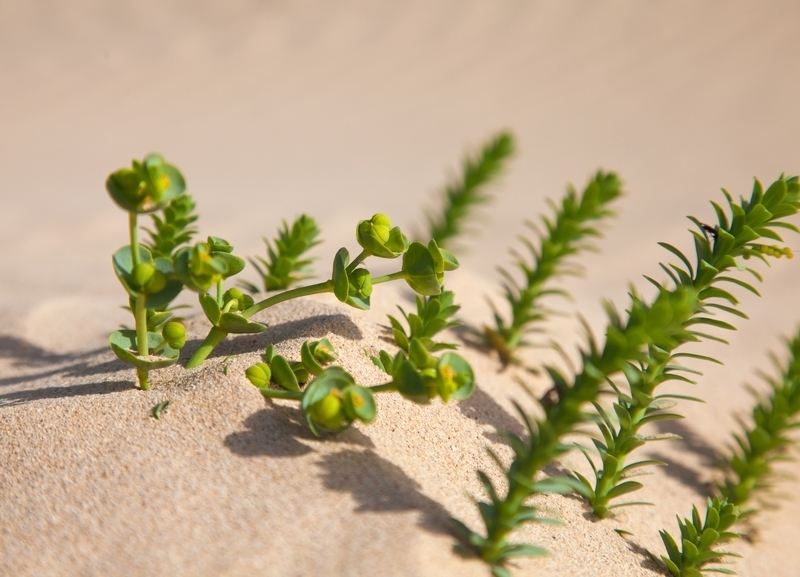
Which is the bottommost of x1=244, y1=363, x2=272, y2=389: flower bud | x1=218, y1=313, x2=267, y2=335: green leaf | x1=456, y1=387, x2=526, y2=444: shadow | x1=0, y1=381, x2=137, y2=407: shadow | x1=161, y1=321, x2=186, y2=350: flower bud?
x1=0, y1=381, x2=137, y2=407: shadow

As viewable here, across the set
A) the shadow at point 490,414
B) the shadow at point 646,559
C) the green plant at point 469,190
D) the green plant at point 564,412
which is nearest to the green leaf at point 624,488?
the shadow at point 646,559

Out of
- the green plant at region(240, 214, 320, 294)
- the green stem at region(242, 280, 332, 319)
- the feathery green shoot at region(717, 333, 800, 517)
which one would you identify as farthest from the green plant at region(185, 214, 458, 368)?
the feathery green shoot at region(717, 333, 800, 517)

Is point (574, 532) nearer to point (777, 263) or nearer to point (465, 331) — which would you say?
point (465, 331)

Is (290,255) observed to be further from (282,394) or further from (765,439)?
(765,439)

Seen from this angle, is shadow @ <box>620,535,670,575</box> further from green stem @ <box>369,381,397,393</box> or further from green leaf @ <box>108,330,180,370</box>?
green leaf @ <box>108,330,180,370</box>

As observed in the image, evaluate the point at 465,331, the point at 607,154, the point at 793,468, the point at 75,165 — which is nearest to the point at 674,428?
the point at 793,468
